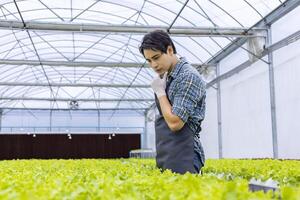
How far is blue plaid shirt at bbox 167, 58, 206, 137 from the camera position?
8.50 feet

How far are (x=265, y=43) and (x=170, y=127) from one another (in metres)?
9.97

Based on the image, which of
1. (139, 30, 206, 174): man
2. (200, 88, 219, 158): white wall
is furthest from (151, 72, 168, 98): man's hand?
(200, 88, 219, 158): white wall

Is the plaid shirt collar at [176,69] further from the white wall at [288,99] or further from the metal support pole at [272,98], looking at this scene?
the metal support pole at [272,98]

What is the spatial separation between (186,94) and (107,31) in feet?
30.0

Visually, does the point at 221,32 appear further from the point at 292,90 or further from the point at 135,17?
the point at 135,17

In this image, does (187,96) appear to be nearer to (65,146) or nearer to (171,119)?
(171,119)

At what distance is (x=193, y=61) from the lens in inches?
653

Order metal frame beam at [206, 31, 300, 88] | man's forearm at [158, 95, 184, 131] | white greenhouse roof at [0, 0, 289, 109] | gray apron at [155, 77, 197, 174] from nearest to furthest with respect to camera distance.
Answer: man's forearm at [158, 95, 184, 131], gray apron at [155, 77, 197, 174], metal frame beam at [206, 31, 300, 88], white greenhouse roof at [0, 0, 289, 109]

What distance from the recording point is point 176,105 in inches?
102

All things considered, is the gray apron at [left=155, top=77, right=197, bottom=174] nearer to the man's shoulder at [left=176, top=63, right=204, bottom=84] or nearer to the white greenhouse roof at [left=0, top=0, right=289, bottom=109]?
the man's shoulder at [left=176, top=63, right=204, bottom=84]

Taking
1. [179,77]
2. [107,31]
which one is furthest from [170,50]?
[107,31]

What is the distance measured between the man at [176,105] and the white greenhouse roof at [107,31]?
25.9 ft

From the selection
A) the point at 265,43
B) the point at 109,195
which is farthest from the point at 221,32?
the point at 109,195

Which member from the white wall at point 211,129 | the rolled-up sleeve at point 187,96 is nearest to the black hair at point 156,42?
the rolled-up sleeve at point 187,96
